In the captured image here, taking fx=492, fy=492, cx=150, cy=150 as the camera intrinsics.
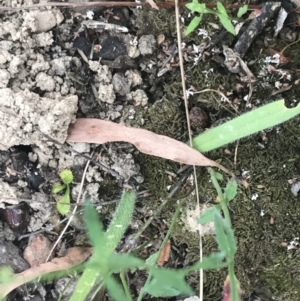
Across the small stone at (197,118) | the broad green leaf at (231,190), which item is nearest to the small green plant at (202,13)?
the small stone at (197,118)

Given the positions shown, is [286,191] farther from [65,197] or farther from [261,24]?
[65,197]

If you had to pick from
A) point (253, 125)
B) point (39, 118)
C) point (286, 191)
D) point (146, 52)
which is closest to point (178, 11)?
point (146, 52)

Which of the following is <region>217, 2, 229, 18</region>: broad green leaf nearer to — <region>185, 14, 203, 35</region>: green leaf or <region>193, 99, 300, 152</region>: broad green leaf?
<region>185, 14, 203, 35</region>: green leaf

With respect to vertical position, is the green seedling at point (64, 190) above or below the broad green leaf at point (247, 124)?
below

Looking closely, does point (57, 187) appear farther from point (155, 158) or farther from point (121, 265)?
point (121, 265)

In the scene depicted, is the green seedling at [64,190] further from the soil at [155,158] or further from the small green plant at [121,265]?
the small green plant at [121,265]

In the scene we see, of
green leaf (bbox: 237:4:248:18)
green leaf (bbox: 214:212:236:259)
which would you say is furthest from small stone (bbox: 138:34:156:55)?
green leaf (bbox: 214:212:236:259)

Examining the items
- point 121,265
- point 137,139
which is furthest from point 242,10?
point 121,265
